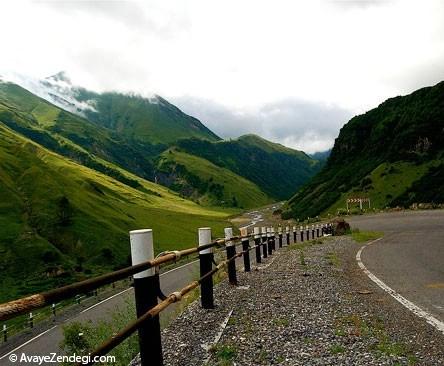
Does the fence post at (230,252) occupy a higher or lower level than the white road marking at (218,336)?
higher

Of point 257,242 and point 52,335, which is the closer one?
point 257,242

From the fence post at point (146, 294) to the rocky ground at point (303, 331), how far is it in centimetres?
133

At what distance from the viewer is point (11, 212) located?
96.4m

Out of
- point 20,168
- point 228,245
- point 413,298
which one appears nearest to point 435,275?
point 413,298

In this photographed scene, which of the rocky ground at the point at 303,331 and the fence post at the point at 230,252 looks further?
the fence post at the point at 230,252

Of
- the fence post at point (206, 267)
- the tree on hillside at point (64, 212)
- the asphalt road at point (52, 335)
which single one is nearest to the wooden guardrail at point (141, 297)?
the fence post at point (206, 267)

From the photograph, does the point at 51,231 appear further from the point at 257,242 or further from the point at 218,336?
the point at 218,336

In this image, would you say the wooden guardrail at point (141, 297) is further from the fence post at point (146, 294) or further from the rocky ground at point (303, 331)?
the rocky ground at point (303, 331)

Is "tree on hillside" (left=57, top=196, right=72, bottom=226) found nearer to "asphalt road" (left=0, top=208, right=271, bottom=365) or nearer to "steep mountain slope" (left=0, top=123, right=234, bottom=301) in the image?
"steep mountain slope" (left=0, top=123, right=234, bottom=301)

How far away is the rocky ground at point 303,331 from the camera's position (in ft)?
20.0

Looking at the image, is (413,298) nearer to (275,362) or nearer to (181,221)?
(275,362)

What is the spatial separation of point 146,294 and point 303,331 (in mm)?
3499

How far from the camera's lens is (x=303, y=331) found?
24.1ft

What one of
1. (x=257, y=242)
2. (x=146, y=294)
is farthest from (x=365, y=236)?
(x=146, y=294)
